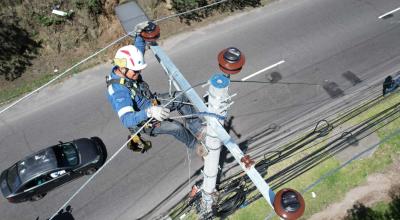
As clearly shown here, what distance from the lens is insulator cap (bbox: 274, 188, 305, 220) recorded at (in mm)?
5477

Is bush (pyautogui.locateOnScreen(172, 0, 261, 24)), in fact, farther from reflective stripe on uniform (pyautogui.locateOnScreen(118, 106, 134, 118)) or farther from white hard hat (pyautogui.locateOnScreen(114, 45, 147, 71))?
reflective stripe on uniform (pyautogui.locateOnScreen(118, 106, 134, 118))

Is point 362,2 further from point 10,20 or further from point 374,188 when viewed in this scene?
point 10,20

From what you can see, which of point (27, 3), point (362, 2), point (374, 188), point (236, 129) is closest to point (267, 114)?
point (236, 129)

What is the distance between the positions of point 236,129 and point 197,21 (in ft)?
23.2

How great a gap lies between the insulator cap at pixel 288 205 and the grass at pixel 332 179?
7353mm

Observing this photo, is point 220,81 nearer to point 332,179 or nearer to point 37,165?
point 332,179

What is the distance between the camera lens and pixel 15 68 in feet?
58.6

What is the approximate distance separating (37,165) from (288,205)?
Answer: 1011 centimetres

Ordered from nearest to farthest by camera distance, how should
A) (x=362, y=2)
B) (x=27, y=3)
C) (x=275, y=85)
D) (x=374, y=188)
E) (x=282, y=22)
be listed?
1. (x=374, y=188)
2. (x=275, y=85)
3. (x=27, y=3)
4. (x=282, y=22)
5. (x=362, y=2)

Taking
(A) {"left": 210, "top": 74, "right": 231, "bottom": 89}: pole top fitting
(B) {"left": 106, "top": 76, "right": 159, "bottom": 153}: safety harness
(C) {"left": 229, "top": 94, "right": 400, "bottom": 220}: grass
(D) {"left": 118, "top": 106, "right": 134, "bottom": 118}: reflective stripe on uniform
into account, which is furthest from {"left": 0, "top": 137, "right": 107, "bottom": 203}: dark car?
(A) {"left": 210, "top": 74, "right": 231, "bottom": 89}: pole top fitting

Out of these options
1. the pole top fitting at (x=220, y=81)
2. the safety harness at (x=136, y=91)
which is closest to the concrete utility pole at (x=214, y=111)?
the pole top fitting at (x=220, y=81)

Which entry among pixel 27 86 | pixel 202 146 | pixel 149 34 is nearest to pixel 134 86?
pixel 149 34

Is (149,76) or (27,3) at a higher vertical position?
(27,3)

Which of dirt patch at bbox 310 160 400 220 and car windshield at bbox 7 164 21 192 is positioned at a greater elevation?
car windshield at bbox 7 164 21 192
